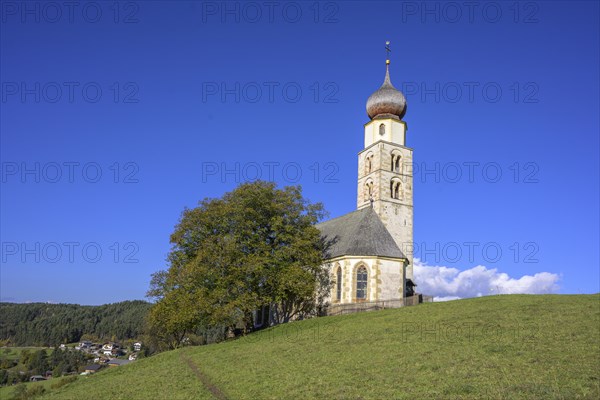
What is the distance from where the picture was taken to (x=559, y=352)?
18.6 metres

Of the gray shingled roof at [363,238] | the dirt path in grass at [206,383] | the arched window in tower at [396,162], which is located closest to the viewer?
the dirt path in grass at [206,383]

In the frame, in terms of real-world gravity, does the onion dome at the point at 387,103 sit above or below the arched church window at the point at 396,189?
above

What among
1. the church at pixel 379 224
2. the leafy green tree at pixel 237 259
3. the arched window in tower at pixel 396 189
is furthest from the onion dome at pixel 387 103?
the leafy green tree at pixel 237 259

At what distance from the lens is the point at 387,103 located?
58.7 meters

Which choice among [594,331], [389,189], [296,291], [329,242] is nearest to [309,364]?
[594,331]

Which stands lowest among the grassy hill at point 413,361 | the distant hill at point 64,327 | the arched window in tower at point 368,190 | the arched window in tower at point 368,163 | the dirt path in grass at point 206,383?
the distant hill at point 64,327

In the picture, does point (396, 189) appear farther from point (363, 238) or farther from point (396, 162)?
point (363, 238)

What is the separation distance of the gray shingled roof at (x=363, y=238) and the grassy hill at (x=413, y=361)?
35.3 feet

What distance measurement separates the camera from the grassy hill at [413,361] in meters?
15.5

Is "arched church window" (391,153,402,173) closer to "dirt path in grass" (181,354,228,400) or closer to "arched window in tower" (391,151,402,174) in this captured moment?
"arched window in tower" (391,151,402,174)

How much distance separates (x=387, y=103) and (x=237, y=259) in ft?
98.8

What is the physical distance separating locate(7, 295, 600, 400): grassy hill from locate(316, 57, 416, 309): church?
9557 mm

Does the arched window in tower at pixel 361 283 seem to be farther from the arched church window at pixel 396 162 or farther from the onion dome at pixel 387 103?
the onion dome at pixel 387 103

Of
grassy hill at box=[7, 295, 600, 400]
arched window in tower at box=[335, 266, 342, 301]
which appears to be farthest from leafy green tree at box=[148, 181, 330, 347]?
grassy hill at box=[7, 295, 600, 400]
